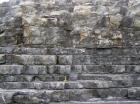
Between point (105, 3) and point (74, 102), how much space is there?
740cm

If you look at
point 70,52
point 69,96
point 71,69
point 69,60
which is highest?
point 70,52

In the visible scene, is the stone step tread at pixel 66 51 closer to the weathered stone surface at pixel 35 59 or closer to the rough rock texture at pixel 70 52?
the rough rock texture at pixel 70 52

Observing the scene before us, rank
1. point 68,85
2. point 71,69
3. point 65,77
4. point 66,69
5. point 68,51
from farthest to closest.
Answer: point 68,51 → point 71,69 → point 66,69 → point 65,77 → point 68,85

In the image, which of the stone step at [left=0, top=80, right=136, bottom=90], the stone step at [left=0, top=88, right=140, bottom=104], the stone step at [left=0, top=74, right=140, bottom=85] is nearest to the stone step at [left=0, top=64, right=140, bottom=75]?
the stone step at [left=0, top=74, right=140, bottom=85]

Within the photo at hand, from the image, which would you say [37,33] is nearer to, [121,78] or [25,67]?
[25,67]

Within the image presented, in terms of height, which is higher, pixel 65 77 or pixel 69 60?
pixel 69 60

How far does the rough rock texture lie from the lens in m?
11.3

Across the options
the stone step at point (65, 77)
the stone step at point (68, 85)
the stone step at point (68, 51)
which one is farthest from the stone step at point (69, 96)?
the stone step at point (68, 51)

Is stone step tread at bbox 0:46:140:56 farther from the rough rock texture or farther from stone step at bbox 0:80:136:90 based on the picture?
stone step at bbox 0:80:136:90

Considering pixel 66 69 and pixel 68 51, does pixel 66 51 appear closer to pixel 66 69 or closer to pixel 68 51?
pixel 68 51

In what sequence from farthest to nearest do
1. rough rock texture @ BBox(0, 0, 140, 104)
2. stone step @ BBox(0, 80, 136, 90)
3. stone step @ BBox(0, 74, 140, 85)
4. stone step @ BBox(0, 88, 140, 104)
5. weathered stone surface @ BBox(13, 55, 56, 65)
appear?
weathered stone surface @ BBox(13, 55, 56, 65), stone step @ BBox(0, 74, 140, 85), stone step @ BBox(0, 80, 136, 90), rough rock texture @ BBox(0, 0, 140, 104), stone step @ BBox(0, 88, 140, 104)

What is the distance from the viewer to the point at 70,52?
13422mm

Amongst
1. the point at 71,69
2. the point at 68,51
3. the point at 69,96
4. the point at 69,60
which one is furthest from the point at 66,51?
the point at 69,96

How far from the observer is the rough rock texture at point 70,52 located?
1130cm
